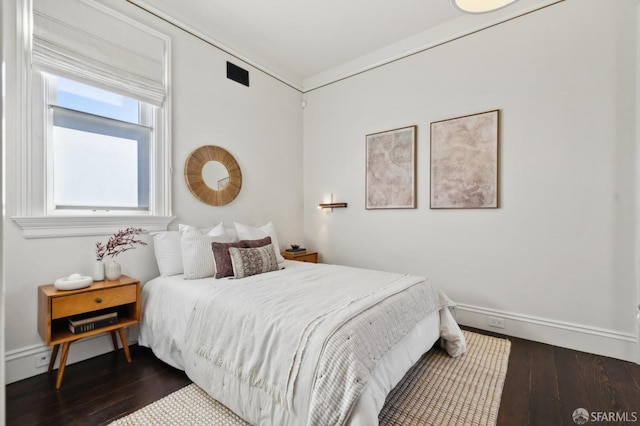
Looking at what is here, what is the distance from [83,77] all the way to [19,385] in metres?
2.24

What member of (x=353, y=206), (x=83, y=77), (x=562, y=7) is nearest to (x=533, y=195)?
(x=562, y=7)

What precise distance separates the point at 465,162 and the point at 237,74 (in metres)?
2.74

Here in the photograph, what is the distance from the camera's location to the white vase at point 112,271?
93.0 inches

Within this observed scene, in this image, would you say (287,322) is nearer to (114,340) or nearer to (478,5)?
(114,340)

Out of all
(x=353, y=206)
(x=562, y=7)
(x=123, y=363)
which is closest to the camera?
(x=123, y=363)

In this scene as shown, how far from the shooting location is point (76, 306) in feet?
6.72

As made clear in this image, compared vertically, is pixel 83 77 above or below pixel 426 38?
below

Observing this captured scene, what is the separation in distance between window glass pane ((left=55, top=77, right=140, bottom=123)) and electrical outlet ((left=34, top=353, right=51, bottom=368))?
1864 millimetres

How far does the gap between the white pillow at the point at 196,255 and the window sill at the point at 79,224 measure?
33 cm

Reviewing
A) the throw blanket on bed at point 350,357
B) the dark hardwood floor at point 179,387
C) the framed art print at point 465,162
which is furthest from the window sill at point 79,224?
the framed art print at point 465,162

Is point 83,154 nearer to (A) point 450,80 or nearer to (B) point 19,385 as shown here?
A: (B) point 19,385

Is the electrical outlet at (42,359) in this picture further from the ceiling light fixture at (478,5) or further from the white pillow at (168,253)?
the ceiling light fixture at (478,5)

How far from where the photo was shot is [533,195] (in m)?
2.74

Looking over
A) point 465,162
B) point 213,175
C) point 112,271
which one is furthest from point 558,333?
point 112,271
